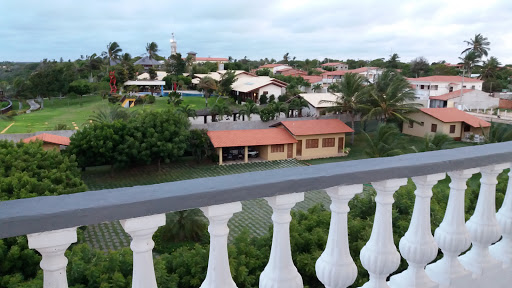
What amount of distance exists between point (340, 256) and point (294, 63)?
73.6 metres

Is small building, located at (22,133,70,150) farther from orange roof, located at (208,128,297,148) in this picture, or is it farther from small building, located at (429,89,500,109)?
small building, located at (429,89,500,109)

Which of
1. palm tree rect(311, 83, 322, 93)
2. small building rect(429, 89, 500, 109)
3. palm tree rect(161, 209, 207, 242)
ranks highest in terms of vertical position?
palm tree rect(311, 83, 322, 93)

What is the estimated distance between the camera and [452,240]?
1616 millimetres

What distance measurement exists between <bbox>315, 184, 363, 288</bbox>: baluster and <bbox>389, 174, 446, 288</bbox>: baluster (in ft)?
0.93

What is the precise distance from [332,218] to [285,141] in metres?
19.9

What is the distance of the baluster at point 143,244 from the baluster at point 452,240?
1101 millimetres

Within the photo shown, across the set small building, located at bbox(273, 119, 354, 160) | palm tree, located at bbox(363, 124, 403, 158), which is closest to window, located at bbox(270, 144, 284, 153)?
small building, located at bbox(273, 119, 354, 160)

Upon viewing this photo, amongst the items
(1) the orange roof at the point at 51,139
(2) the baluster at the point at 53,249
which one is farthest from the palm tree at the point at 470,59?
(2) the baluster at the point at 53,249

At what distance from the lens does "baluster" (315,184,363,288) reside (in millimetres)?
1340

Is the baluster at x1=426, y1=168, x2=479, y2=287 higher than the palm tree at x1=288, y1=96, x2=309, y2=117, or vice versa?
the baluster at x1=426, y1=168, x2=479, y2=287

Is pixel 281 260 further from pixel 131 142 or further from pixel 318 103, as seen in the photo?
pixel 318 103

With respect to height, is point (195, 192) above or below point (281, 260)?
above

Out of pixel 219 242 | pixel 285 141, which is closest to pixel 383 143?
pixel 285 141

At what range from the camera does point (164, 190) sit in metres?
1.07
